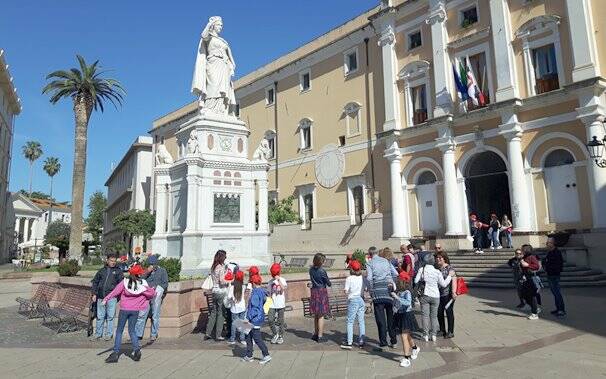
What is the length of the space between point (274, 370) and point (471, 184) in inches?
779

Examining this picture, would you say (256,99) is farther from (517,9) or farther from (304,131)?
(517,9)

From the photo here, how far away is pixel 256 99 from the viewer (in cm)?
3847

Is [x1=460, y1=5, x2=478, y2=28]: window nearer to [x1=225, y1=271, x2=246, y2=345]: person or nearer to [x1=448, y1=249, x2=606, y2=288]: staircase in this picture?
[x1=448, y1=249, x2=606, y2=288]: staircase

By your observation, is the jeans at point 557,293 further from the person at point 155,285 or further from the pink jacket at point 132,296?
the pink jacket at point 132,296

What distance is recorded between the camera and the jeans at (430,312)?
8.20 m

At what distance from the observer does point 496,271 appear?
17.9 meters

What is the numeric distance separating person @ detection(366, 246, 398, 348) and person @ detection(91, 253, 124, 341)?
5437 millimetres

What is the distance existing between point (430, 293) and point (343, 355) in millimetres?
2012

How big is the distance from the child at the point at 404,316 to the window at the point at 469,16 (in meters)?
20.4

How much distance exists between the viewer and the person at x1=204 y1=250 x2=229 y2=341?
8.67 meters

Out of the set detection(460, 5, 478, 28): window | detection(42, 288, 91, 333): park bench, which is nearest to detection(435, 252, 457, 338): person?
detection(42, 288, 91, 333): park bench

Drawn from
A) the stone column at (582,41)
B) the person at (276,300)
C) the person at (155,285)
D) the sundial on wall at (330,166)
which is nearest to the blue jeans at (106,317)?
the person at (155,285)

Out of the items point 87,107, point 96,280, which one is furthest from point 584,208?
point 87,107

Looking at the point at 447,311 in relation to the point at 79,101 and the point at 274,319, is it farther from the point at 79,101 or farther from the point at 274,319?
the point at 79,101
